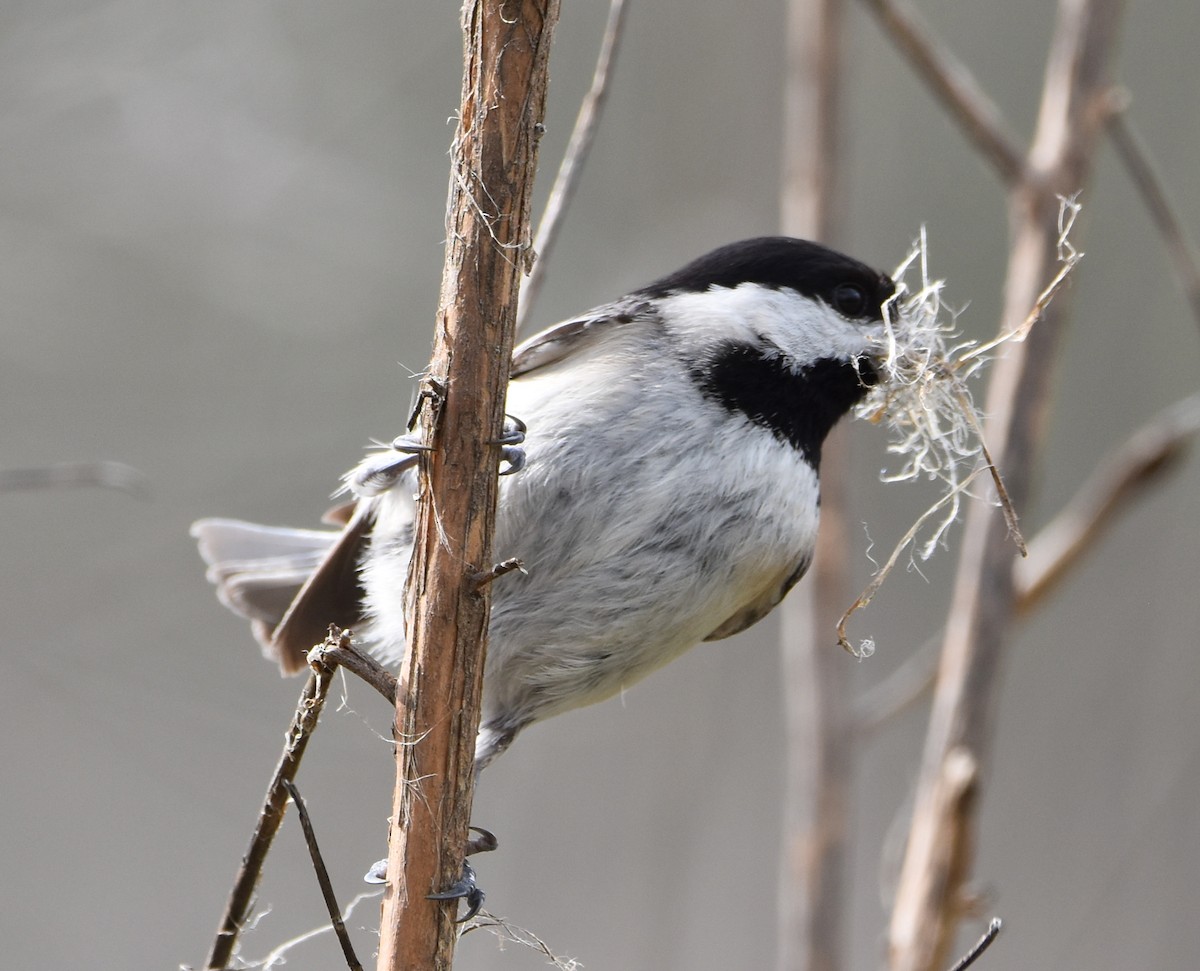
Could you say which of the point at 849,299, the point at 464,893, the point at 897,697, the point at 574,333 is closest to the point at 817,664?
the point at 897,697

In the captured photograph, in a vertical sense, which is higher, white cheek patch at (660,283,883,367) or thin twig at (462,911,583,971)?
white cheek patch at (660,283,883,367)

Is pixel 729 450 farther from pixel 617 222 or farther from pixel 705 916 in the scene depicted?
pixel 617 222

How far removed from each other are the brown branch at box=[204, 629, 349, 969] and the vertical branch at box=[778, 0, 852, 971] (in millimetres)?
1141

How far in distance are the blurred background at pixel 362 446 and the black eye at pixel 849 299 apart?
104 cm

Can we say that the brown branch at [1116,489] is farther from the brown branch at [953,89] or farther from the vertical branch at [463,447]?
the vertical branch at [463,447]

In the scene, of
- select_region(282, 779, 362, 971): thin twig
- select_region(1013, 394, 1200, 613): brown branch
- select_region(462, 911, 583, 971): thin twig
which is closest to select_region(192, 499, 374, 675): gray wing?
select_region(462, 911, 583, 971): thin twig

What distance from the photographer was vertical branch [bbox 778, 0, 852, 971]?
1.89 m

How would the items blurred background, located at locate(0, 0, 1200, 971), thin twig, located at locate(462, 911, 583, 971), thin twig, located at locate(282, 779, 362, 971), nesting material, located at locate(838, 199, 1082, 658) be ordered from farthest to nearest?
blurred background, located at locate(0, 0, 1200, 971), nesting material, located at locate(838, 199, 1082, 658), thin twig, located at locate(462, 911, 583, 971), thin twig, located at locate(282, 779, 362, 971)

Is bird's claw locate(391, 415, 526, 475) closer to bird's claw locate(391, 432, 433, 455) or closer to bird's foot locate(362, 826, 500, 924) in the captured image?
bird's claw locate(391, 432, 433, 455)

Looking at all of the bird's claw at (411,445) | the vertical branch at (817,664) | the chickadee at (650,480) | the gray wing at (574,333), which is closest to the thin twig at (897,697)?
the vertical branch at (817,664)

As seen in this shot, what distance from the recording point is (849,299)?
158 cm

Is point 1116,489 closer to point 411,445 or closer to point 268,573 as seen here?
point 411,445

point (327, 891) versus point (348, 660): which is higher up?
point (348, 660)

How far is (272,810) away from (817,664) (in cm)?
119
